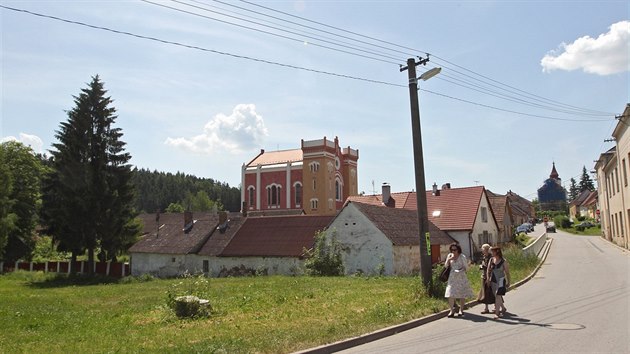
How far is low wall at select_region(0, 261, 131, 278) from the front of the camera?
4069 centimetres

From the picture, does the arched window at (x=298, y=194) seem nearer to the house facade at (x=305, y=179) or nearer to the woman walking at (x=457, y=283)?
the house facade at (x=305, y=179)

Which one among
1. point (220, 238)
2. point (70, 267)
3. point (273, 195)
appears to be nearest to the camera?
point (220, 238)

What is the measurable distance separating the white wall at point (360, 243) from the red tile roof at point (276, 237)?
345 cm

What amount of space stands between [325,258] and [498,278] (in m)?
18.1

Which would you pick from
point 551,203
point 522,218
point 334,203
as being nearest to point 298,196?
point 334,203

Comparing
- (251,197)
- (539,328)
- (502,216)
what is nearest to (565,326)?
(539,328)

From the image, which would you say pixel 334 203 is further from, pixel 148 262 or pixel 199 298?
pixel 199 298

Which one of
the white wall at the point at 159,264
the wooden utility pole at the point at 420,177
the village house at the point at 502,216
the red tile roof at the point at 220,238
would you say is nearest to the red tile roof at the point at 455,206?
the village house at the point at 502,216

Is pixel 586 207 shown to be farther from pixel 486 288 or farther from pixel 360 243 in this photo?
pixel 486 288

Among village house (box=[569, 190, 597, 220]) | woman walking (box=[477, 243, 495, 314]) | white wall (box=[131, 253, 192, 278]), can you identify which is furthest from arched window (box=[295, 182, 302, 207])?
woman walking (box=[477, 243, 495, 314])

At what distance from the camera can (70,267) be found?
41.4 meters

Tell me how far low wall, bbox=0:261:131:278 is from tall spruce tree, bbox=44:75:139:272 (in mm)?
1932

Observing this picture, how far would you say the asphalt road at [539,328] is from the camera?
8273mm

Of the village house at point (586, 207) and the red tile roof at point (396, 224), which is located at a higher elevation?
the village house at point (586, 207)
